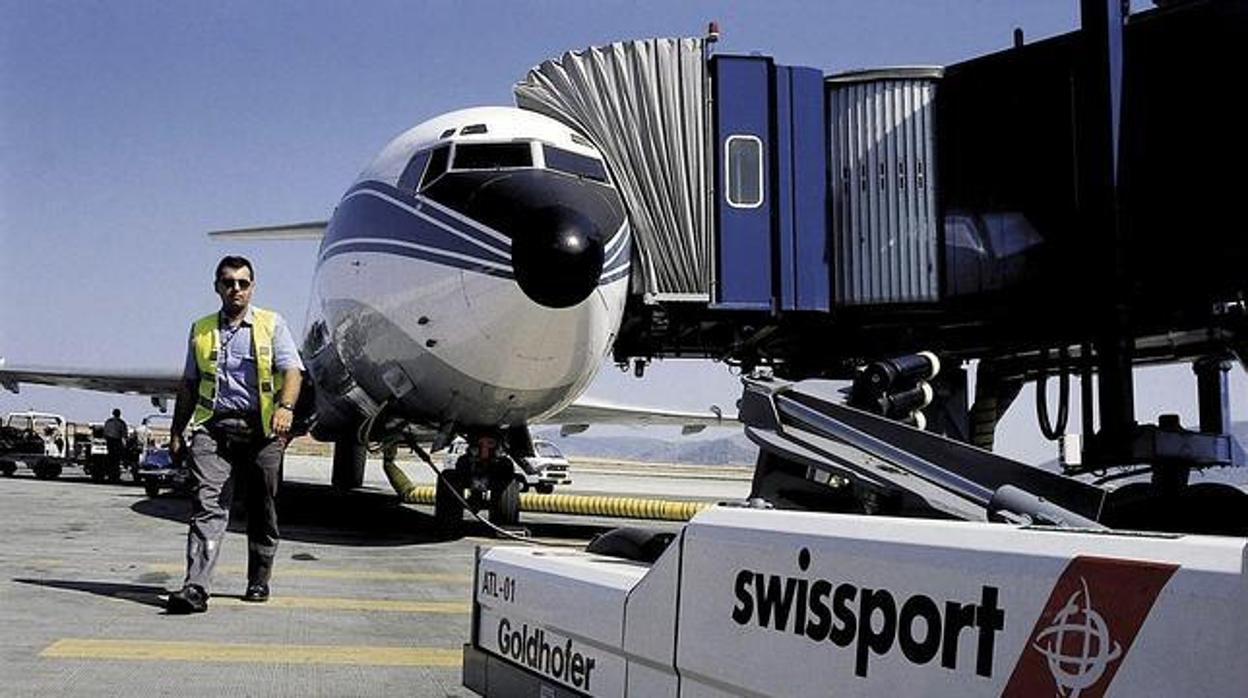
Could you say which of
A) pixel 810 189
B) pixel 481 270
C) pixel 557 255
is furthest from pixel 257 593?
pixel 810 189

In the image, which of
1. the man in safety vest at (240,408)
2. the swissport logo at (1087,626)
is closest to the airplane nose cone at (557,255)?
the man in safety vest at (240,408)

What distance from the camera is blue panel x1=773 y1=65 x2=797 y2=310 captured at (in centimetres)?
1196

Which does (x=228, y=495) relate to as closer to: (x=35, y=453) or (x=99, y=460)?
(x=99, y=460)

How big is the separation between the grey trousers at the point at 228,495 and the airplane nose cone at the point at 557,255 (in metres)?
3.66

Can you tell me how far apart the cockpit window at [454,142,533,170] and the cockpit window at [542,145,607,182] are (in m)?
0.19

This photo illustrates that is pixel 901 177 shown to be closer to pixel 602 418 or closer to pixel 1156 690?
pixel 1156 690

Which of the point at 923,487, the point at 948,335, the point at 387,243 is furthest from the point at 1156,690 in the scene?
the point at 948,335

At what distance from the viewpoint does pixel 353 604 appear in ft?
21.7

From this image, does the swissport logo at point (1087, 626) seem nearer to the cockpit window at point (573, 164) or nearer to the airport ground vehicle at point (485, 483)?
the cockpit window at point (573, 164)

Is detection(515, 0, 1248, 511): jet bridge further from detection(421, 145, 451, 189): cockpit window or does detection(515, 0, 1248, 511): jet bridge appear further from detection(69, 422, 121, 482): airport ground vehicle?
detection(69, 422, 121, 482): airport ground vehicle

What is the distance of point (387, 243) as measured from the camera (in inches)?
454

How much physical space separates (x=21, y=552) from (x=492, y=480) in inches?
197

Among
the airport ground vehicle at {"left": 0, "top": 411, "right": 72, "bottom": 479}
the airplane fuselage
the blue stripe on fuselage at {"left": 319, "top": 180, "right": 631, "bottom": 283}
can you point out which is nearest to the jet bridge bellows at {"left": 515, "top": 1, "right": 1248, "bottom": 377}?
the airplane fuselage

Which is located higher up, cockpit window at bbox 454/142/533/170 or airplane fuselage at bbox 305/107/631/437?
cockpit window at bbox 454/142/533/170
